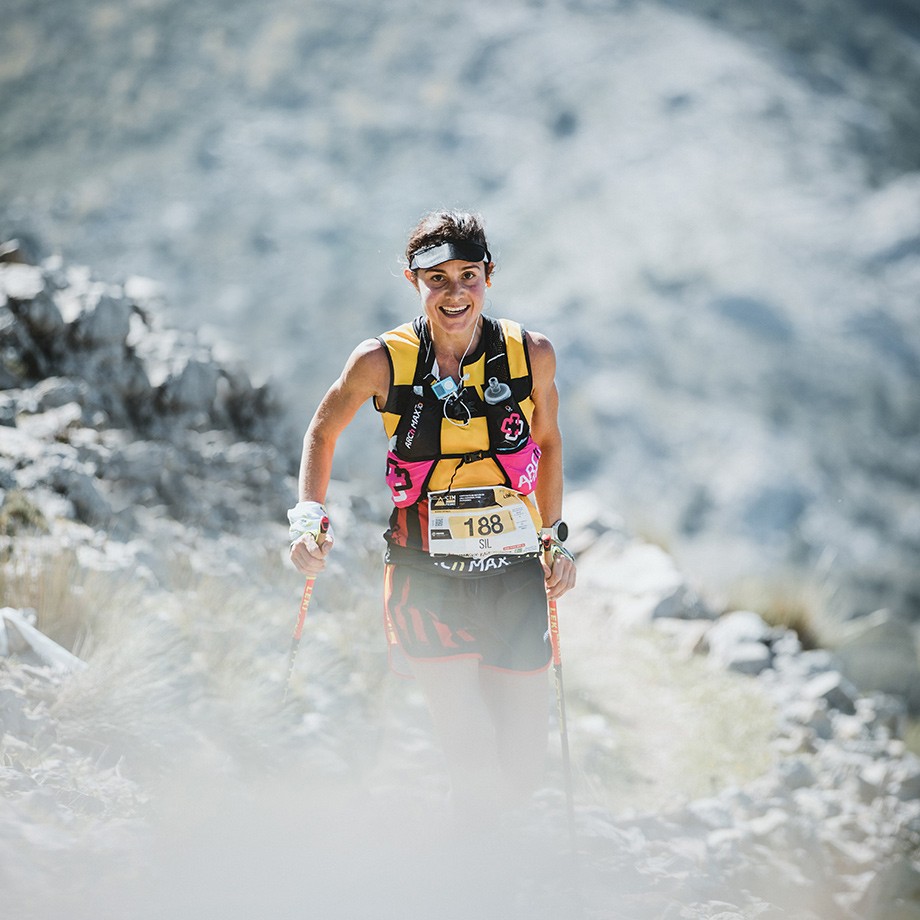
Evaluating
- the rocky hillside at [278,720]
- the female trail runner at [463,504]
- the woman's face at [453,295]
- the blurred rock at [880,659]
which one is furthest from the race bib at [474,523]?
the blurred rock at [880,659]

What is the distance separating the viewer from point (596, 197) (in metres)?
37.0

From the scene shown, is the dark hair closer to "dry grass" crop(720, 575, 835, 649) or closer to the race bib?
the race bib

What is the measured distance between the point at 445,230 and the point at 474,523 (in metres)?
0.84

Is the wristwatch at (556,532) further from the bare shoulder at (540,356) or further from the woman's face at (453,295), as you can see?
the woman's face at (453,295)

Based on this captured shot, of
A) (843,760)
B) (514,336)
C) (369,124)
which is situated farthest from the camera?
(369,124)

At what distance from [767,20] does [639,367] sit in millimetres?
20501

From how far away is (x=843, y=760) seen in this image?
5.60 m

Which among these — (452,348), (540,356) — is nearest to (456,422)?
(452,348)

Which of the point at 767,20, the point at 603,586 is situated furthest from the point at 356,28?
the point at 603,586

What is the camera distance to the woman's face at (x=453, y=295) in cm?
285

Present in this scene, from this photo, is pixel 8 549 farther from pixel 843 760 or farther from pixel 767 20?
pixel 767 20

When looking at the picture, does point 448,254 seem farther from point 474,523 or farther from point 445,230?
point 474,523

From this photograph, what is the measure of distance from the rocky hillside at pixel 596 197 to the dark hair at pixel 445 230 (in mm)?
18629

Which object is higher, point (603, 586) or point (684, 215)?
point (684, 215)
